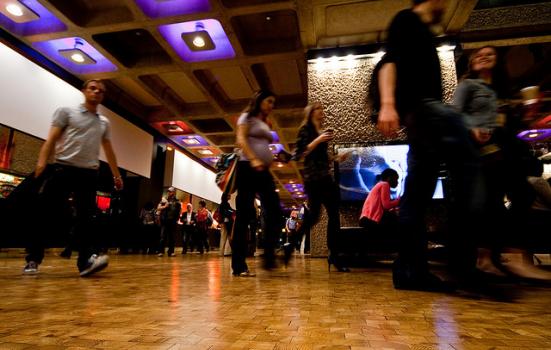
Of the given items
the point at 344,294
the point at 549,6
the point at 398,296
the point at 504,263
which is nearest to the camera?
the point at 398,296

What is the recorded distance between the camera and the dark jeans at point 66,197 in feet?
7.48

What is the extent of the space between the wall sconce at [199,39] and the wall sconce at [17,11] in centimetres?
238

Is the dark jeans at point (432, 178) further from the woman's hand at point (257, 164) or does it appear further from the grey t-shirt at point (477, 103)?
the woman's hand at point (257, 164)

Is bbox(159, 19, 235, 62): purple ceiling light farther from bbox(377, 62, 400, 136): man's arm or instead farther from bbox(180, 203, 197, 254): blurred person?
bbox(377, 62, 400, 136): man's arm

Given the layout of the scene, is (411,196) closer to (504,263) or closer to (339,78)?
(504,263)

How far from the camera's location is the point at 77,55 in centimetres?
613

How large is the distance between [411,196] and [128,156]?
27.5ft

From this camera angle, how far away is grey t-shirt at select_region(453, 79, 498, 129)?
1793mm

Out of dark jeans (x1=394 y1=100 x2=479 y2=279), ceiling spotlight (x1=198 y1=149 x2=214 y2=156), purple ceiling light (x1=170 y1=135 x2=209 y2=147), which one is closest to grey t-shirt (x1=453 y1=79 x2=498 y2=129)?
dark jeans (x1=394 y1=100 x2=479 y2=279)

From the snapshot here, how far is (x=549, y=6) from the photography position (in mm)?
4840

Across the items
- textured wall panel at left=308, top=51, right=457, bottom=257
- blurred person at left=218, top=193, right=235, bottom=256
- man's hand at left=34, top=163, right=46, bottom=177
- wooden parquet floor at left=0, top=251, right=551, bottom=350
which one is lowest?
wooden parquet floor at left=0, top=251, right=551, bottom=350

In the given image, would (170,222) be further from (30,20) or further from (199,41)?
(30,20)

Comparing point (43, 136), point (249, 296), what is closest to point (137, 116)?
point (43, 136)

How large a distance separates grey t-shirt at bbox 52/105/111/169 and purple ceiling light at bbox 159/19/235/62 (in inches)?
135
